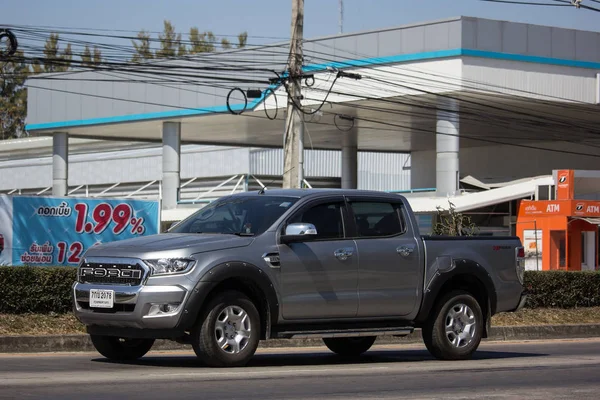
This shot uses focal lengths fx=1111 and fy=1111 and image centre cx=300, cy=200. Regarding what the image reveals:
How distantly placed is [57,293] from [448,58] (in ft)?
84.5

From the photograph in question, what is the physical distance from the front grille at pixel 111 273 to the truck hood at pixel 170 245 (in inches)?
4.6

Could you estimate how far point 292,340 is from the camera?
17.1 meters

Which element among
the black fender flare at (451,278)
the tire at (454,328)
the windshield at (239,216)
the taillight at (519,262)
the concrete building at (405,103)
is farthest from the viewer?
the concrete building at (405,103)

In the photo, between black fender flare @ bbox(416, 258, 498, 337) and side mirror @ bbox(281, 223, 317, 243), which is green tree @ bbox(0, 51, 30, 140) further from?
side mirror @ bbox(281, 223, 317, 243)

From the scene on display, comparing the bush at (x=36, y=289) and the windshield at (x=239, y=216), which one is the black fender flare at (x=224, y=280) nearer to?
the windshield at (x=239, y=216)

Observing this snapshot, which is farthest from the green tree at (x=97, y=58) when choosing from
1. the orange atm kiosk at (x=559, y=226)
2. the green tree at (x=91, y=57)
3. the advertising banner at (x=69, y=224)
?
the orange atm kiosk at (x=559, y=226)

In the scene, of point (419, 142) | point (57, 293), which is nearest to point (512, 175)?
point (419, 142)

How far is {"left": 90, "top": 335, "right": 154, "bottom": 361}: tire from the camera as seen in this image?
40.4 ft

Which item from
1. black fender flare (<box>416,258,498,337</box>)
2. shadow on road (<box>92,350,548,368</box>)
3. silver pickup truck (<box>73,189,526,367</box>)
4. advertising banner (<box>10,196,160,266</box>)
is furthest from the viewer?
advertising banner (<box>10,196,160,266</box>)

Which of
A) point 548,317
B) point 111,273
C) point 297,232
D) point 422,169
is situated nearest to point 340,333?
point 297,232

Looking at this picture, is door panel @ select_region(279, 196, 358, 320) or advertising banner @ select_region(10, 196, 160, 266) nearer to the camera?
door panel @ select_region(279, 196, 358, 320)

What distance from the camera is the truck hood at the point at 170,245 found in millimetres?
11258

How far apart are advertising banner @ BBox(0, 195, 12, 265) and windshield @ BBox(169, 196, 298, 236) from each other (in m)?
10.5

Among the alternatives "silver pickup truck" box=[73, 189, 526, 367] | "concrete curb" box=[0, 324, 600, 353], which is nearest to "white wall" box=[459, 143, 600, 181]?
"concrete curb" box=[0, 324, 600, 353]
